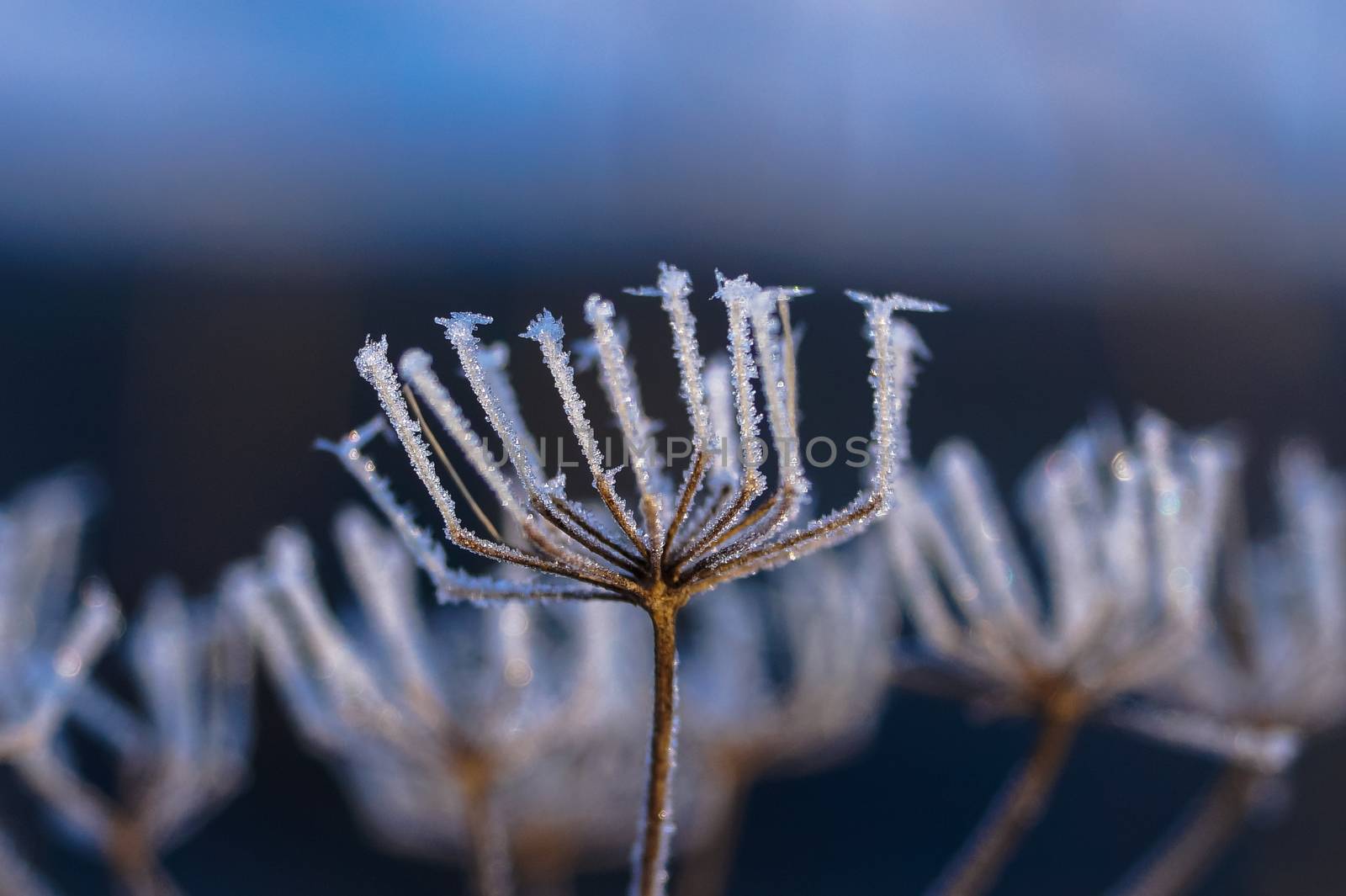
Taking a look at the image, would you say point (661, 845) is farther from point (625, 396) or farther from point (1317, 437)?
point (1317, 437)

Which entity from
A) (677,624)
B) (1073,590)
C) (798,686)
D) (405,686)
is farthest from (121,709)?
(1073,590)

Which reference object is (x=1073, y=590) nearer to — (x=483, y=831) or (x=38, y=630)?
(x=483, y=831)

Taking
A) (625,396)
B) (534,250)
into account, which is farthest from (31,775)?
(534,250)

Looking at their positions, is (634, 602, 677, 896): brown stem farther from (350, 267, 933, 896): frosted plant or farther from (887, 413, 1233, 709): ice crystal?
(887, 413, 1233, 709): ice crystal

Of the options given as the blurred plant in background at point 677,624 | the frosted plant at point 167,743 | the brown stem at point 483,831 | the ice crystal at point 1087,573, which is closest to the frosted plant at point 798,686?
the blurred plant in background at point 677,624

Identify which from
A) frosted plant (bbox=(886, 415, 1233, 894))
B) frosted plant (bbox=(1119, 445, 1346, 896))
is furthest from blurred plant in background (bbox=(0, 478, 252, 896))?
frosted plant (bbox=(1119, 445, 1346, 896))

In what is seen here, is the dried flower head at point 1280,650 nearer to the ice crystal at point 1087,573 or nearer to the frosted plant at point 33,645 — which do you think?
the ice crystal at point 1087,573

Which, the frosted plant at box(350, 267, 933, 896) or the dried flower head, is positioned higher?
the frosted plant at box(350, 267, 933, 896)
